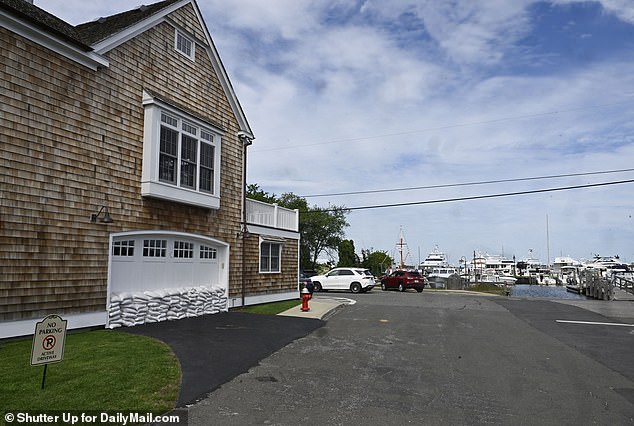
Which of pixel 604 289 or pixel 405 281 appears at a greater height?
pixel 405 281

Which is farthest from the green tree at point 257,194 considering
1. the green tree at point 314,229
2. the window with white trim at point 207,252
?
the window with white trim at point 207,252

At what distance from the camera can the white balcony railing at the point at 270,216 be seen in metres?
19.3

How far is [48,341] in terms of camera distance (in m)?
6.33

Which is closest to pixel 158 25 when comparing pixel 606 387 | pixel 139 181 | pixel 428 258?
pixel 139 181

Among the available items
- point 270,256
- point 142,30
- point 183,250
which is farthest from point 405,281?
point 142,30

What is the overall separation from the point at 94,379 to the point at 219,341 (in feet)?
13.2

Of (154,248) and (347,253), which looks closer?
(154,248)

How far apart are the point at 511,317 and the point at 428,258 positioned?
100813 millimetres

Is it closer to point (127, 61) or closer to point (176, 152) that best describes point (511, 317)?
point (176, 152)

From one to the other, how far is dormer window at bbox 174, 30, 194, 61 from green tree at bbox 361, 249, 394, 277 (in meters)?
49.0

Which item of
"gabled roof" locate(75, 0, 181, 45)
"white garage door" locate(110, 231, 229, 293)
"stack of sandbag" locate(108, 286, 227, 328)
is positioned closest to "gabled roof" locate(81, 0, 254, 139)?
"gabled roof" locate(75, 0, 181, 45)

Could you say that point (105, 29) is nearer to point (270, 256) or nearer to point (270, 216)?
point (270, 216)

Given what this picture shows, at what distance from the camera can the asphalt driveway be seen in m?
7.63

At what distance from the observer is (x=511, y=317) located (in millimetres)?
17641
